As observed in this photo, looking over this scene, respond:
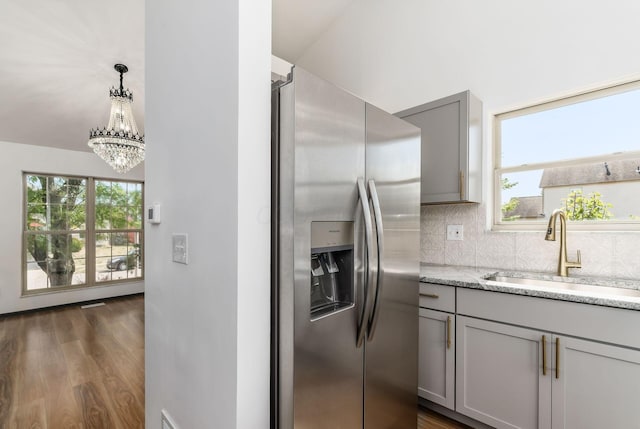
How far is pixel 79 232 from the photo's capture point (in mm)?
4742

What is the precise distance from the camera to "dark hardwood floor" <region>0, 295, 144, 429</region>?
195 cm

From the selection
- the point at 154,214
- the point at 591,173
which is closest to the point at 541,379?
the point at 591,173

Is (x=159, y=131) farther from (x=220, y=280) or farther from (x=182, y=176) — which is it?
(x=220, y=280)

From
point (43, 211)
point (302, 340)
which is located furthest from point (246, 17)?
point (43, 211)

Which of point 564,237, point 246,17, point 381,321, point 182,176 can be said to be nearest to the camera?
point 246,17

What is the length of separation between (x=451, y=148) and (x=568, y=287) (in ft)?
3.68

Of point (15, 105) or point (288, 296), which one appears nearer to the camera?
point (288, 296)

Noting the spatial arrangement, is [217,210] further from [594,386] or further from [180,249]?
[594,386]

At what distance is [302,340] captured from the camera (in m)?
1.04

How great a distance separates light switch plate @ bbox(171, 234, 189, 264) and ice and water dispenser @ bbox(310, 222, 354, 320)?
0.52m

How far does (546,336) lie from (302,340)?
124 cm

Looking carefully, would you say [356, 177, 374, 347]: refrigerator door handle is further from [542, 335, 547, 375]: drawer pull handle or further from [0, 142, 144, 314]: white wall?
[0, 142, 144, 314]: white wall

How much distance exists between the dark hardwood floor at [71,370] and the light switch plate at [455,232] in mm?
2573

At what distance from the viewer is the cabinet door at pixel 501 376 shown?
1467 mm
